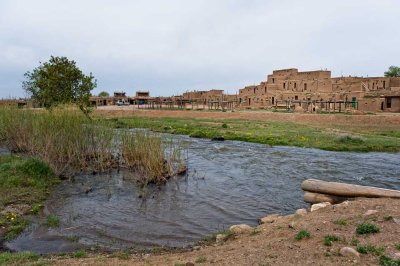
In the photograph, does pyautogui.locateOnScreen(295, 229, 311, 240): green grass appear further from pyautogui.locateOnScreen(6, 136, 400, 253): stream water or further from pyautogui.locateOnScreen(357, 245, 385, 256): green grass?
pyautogui.locateOnScreen(6, 136, 400, 253): stream water

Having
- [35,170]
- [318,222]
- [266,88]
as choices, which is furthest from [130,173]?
[266,88]

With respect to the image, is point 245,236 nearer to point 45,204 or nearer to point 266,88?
point 45,204

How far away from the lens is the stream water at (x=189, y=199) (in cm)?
776

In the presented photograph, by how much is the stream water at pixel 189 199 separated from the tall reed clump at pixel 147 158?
0.43 metres

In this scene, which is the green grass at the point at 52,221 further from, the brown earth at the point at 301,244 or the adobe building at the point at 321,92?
the adobe building at the point at 321,92

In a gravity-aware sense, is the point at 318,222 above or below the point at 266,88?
below

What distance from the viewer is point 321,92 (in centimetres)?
5809

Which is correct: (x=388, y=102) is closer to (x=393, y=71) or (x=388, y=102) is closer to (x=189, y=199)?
(x=393, y=71)

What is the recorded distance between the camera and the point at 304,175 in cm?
1422

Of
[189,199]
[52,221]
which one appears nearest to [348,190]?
[189,199]

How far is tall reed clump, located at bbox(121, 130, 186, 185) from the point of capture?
39.7 feet

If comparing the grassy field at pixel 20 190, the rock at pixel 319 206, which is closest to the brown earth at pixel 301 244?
the rock at pixel 319 206

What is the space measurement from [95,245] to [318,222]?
4.35 meters

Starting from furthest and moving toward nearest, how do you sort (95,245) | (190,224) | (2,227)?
(190,224)
(2,227)
(95,245)
